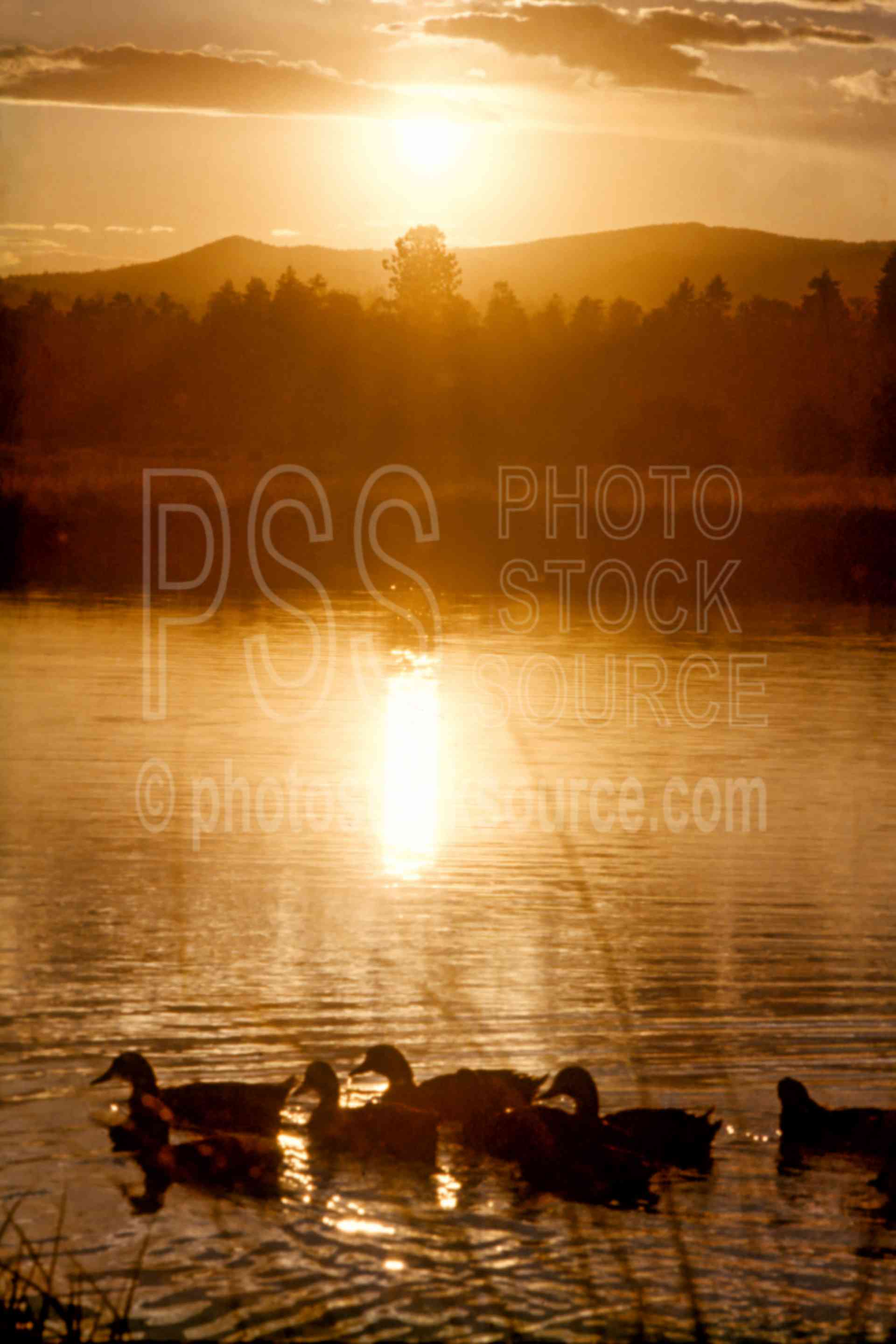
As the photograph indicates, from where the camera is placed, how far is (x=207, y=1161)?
843 cm

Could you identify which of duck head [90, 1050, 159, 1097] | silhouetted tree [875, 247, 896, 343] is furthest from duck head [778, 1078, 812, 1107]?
silhouetted tree [875, 247, 896, 343]

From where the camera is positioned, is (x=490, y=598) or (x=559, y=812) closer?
(x=559, y=812)

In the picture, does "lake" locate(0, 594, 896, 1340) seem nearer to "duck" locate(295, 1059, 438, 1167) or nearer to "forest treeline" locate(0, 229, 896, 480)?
"duck" locate(295, 1059, 438, 1167)

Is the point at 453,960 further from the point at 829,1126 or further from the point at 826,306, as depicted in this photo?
the point at 826,306

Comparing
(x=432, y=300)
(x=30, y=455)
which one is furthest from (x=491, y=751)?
(x=432, y=300)

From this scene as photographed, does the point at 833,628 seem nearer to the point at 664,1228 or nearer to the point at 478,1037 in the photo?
the point at 478,1037

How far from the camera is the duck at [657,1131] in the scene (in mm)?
8445

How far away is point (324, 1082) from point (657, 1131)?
1482 millimetres

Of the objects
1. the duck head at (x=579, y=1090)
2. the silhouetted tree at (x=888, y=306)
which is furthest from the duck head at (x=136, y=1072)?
the silhouetted tree at (x=888, y=306)

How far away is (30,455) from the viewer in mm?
86438

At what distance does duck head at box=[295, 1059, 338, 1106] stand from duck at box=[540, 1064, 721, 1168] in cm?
107

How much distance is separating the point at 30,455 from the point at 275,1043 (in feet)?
Answer: 259

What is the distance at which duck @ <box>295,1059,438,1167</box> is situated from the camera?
28.3ft

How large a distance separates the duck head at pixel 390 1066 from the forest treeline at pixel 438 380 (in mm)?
71682
